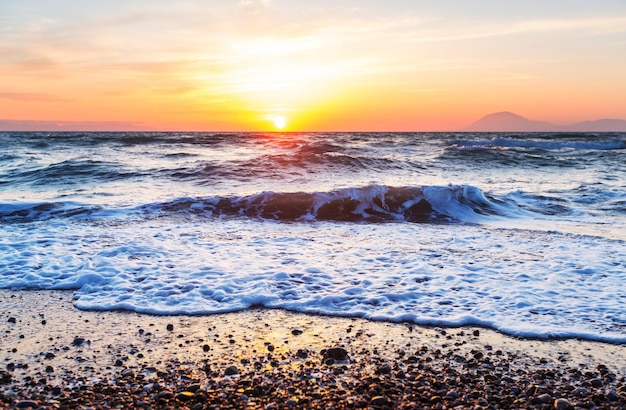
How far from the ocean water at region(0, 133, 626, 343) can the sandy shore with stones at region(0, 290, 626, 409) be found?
403mm

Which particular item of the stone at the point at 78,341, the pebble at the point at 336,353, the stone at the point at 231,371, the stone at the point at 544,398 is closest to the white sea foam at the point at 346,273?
the stone at the point at 78,341

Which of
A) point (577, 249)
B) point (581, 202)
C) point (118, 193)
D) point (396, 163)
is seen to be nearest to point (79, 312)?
point (577, 249)

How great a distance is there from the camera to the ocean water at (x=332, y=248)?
215 inches

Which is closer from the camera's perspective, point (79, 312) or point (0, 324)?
point (0, 324)

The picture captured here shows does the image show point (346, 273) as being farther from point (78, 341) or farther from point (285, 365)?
point (78, 341)

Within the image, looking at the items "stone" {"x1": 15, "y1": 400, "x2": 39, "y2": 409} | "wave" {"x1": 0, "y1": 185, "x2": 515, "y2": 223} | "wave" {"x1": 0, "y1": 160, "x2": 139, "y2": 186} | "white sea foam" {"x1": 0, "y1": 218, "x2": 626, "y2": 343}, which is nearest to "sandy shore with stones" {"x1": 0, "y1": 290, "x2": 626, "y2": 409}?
"stone" {"x1": 15, "y1": 400, "x2": 39, "y2": 409}

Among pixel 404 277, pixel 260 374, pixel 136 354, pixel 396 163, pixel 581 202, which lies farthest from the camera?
pixel 396 163

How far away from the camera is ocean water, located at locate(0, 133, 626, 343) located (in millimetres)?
5449

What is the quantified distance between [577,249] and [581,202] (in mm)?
6674

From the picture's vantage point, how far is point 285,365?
3912 mm

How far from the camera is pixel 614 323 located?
4.89m

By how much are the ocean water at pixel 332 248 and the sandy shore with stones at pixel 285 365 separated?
0.40 m

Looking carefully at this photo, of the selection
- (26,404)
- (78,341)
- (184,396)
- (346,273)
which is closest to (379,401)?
(184,396)

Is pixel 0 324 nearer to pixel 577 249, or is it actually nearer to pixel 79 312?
pixel 79 312
